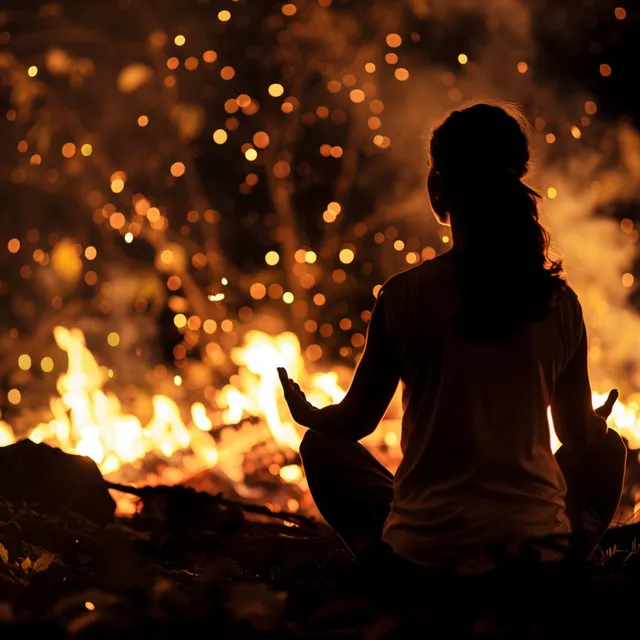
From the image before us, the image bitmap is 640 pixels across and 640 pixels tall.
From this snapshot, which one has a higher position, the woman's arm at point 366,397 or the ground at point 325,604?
the woman's arm at point 366,397

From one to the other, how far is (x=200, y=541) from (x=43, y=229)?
5.14 m

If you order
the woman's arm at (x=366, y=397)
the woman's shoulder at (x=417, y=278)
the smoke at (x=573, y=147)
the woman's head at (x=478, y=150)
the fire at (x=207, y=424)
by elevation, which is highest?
the smoke at (x=573, y=147)

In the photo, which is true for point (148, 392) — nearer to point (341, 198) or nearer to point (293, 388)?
A: point (341, 198)

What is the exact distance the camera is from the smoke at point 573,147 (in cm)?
721

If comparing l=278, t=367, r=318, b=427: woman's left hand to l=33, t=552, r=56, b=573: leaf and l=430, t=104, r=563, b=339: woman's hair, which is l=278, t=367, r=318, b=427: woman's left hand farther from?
l=33, t=552, r=56, b=573: leaf

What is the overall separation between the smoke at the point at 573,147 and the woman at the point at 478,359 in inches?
195

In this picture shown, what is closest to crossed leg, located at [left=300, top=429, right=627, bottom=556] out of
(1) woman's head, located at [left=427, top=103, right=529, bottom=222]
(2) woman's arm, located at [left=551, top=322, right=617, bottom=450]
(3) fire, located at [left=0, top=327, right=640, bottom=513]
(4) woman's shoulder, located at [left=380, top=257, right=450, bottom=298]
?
(2) woman's arm, located at [left=551, top=322, right=617, bottom=450]

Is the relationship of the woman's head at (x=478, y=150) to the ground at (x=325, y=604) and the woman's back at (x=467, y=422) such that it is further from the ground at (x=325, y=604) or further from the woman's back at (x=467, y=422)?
the ground at (x=325, y=604)

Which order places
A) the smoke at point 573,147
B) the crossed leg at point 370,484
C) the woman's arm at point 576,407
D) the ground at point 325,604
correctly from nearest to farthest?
the ground at point 325,604 < the woman's arm at point 576,407 < the crossed leg at point 370,484 < the smoke at point 573,147

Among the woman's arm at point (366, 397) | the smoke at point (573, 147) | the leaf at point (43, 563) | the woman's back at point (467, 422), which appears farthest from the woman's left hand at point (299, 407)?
the smoke at point (573, 147)

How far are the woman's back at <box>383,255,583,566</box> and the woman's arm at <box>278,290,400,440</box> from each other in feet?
0.12

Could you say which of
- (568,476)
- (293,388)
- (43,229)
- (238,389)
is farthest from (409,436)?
(43,229)

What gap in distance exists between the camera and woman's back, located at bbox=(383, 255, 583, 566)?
2.32 meters

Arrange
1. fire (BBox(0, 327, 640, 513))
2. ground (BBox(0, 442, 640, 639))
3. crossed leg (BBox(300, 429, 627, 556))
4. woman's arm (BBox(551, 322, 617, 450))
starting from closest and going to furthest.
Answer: ground (BBox(0, 442, 640, 639)), woman's arm (BBox(551, 322, 617, 450)), crossed leg (BBox(300, 429, 627, 556)), fire (BBox(0, 327, 640, 513))
